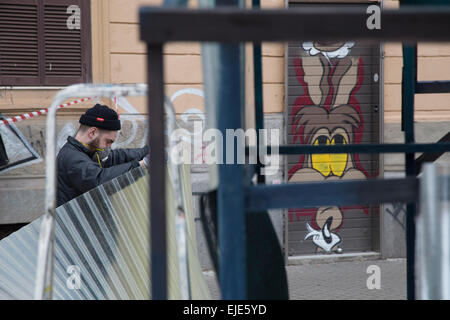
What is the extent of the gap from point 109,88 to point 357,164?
5711 millimetres

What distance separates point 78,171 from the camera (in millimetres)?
3455

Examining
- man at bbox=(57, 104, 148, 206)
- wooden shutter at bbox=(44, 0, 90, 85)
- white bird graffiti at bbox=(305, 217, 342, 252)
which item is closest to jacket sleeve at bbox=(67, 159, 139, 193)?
man at bbox=(57, 104, 148, 206)

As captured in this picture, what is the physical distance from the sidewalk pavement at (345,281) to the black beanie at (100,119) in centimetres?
274

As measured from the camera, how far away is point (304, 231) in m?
7.09

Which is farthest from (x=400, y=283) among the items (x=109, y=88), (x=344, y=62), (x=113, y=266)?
(x=109, y=88)

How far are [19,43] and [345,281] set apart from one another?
4479 mm

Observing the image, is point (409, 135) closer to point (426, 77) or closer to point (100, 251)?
point (100, 251)

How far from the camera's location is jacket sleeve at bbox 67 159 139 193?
11.0 ft

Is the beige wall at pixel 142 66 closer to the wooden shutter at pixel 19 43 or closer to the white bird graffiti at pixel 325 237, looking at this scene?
the wooden shutter at pixel 19 43

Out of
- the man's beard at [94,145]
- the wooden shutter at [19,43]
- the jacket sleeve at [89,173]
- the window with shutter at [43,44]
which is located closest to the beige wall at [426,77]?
the window with shutter at [43,44]

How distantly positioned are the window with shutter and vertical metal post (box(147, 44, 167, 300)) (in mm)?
5497

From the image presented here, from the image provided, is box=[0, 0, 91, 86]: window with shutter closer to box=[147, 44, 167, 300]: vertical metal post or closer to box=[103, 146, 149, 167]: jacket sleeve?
box=[103, 146, 149, 167]: jacket sleeve

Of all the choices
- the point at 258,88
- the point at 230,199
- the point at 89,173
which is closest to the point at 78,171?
the point at 89,173

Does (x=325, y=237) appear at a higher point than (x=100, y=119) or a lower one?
lower
